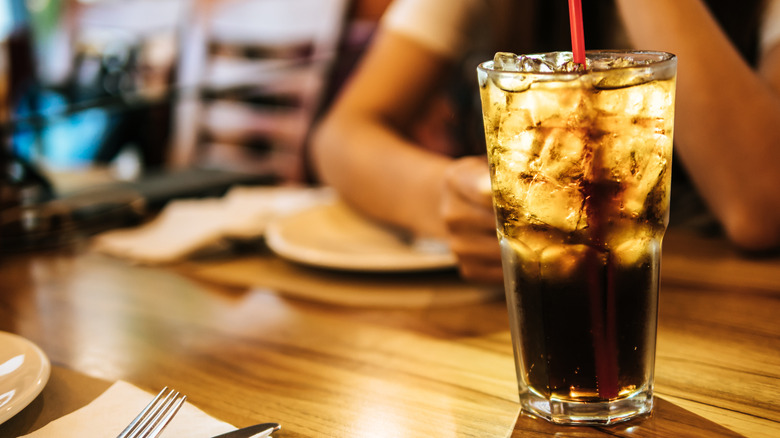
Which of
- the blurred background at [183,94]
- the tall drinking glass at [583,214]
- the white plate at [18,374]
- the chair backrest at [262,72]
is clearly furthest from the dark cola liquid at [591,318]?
the chair backrest at [262,72]

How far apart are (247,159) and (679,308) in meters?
2.59

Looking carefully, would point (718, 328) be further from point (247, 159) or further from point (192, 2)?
point (192, 2)

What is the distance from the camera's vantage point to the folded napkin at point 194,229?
1.01 meters

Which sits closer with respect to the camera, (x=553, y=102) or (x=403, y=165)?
(x=553, y=102)

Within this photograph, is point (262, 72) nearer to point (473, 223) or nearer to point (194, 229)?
point (194, 229)

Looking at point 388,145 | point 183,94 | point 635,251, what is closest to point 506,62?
point 635,251

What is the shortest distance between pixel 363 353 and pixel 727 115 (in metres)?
0.56

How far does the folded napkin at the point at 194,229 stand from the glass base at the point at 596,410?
65 centimetres

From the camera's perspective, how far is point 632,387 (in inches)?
19.4

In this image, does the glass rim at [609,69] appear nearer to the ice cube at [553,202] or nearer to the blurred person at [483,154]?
the ice cube at [553,202]

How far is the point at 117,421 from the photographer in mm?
514

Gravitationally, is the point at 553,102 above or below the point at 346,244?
above

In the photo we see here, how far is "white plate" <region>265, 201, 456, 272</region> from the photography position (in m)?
0.85

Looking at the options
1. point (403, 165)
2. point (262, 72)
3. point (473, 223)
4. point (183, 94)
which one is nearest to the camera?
point (473, 223)
